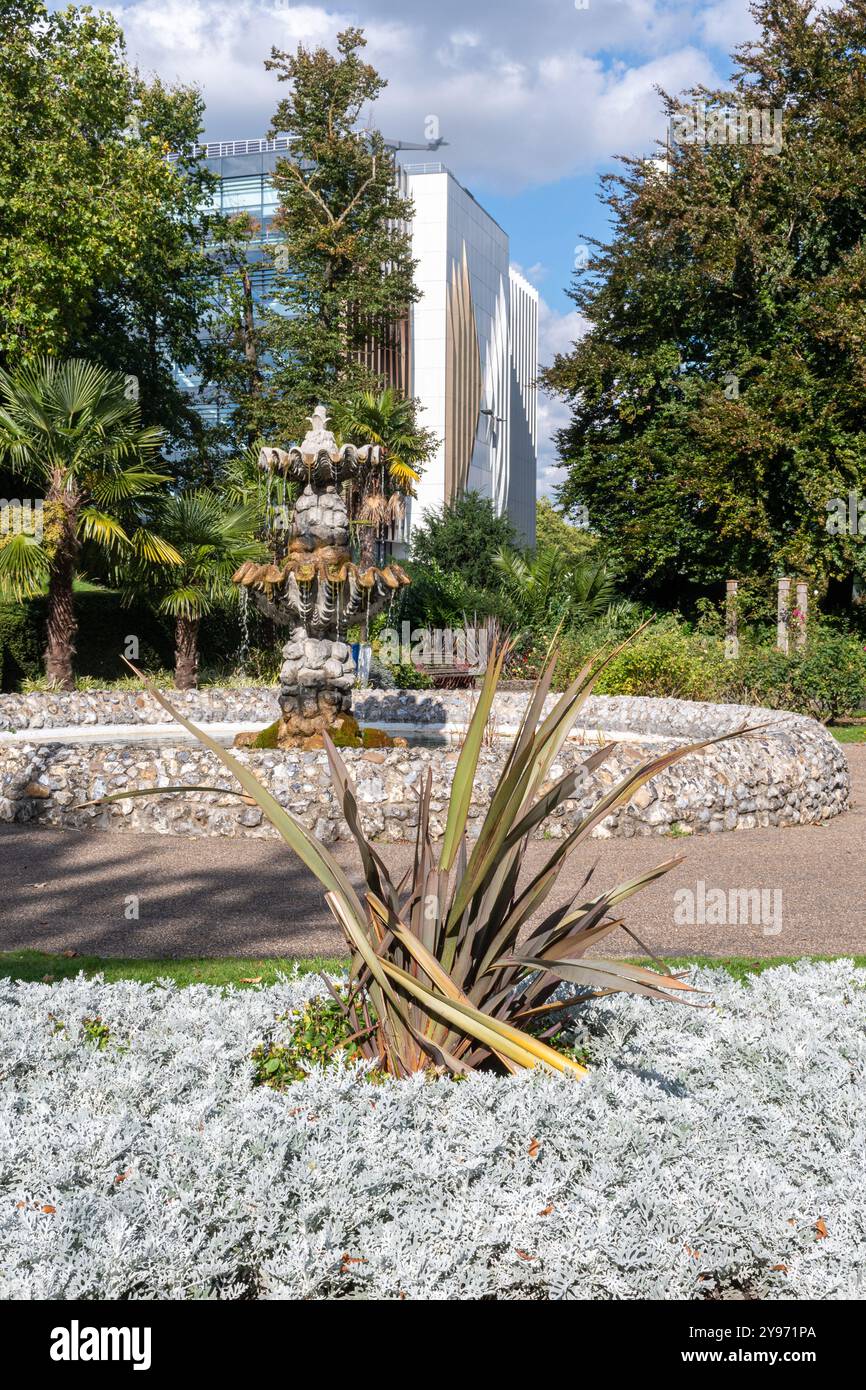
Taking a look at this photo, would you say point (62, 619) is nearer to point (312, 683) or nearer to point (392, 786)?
point (312, 683)

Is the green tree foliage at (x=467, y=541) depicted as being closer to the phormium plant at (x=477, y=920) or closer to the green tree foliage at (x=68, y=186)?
the green tree foliage at (x=68, y=186)

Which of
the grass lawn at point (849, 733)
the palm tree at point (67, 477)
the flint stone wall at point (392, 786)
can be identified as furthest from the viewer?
the palm tree at point (67, 477)

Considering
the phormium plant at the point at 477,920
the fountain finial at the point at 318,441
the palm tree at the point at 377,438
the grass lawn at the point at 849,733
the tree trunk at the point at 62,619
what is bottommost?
the grass lawn at the point at 849,733

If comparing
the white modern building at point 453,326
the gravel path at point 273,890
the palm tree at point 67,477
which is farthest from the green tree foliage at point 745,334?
the gravel path at point 273,890

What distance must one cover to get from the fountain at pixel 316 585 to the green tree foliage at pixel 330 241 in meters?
13.5

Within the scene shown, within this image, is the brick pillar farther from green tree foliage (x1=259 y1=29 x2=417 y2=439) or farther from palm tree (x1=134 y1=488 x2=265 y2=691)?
green tree foliage (x1=259 y1=29 x2=417 y2=439)

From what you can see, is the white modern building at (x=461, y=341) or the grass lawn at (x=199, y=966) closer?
the grass lawn at (x=199, y=966)

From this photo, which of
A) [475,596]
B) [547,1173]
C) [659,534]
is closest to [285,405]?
[475,596]

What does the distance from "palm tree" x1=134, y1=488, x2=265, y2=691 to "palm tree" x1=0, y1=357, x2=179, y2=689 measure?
45cm

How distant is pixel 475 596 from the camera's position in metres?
21.2

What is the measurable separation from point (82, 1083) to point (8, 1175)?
50 centimetres

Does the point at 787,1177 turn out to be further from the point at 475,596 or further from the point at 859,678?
the point at 475,596

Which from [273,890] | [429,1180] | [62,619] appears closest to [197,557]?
[62,619]

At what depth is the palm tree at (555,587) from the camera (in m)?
20.5
